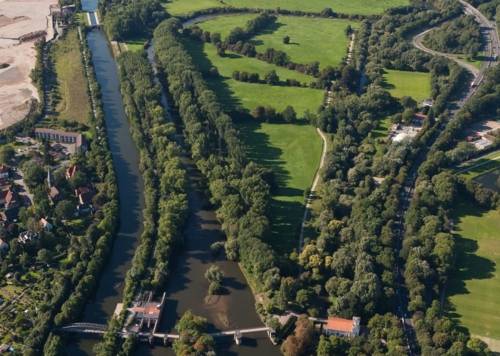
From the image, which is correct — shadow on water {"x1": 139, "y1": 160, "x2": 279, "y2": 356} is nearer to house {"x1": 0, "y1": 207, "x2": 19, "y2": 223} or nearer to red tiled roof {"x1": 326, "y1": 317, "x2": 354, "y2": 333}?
red tiled roof {"x1": 326, "y1": 317, "x2": 354, "y2": 333}

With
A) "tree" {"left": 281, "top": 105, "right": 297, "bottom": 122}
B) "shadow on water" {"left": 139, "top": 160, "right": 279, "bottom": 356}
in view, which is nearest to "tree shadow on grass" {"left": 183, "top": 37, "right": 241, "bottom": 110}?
"tree" {"left": 281, "top": 105, "right": 297, "bottom": 122}

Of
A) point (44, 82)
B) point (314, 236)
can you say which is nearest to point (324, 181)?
point (314, 236)

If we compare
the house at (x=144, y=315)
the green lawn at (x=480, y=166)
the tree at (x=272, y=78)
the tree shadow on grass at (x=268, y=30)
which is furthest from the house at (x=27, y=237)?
the tree shadow on grass at (x=268, y=30)

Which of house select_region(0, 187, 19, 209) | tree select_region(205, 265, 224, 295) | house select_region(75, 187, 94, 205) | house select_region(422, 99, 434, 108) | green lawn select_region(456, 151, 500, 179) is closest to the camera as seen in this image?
tree select_region(205, 265, 224, 295)

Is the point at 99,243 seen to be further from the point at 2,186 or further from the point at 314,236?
the point at 314,236

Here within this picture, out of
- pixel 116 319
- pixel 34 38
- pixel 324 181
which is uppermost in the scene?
pixel 34 38

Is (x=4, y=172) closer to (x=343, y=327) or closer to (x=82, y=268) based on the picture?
(x=82, y=268)

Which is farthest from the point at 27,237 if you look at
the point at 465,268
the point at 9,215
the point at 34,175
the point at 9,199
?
the point at 465,268
